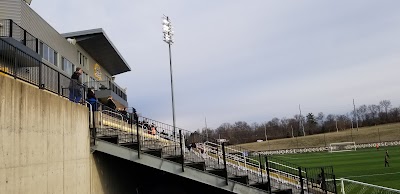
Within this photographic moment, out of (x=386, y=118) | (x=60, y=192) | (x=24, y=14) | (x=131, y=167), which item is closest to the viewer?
(x=60, y=192)

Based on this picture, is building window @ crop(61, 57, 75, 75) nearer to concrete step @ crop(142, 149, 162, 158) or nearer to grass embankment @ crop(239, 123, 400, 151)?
concrete step @ crop(142, 149, 162, 158)

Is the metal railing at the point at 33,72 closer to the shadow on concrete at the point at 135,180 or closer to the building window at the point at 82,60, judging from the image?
the shadow on concrete at the point at 135,180

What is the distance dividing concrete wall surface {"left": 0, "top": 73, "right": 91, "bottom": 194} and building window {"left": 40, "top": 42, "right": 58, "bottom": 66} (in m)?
13.3

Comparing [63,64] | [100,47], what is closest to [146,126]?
[63,64]

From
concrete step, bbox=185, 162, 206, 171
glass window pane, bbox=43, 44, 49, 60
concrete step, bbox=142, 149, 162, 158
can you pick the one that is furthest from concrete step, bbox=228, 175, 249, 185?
glass window pane, bbox=43, 44, 49, 60

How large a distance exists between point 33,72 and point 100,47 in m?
26.4

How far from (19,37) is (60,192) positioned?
11884 mm

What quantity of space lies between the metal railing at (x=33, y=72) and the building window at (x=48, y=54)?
11.7 metres

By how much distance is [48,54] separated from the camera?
80.8 ft

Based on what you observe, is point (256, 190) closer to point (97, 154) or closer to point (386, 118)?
point (97, 154)

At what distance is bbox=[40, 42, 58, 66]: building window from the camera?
2347cm

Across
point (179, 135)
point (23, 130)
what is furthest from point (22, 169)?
point (179, 135)

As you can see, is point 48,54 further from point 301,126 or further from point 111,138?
point 301,126

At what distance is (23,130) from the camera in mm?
7781
